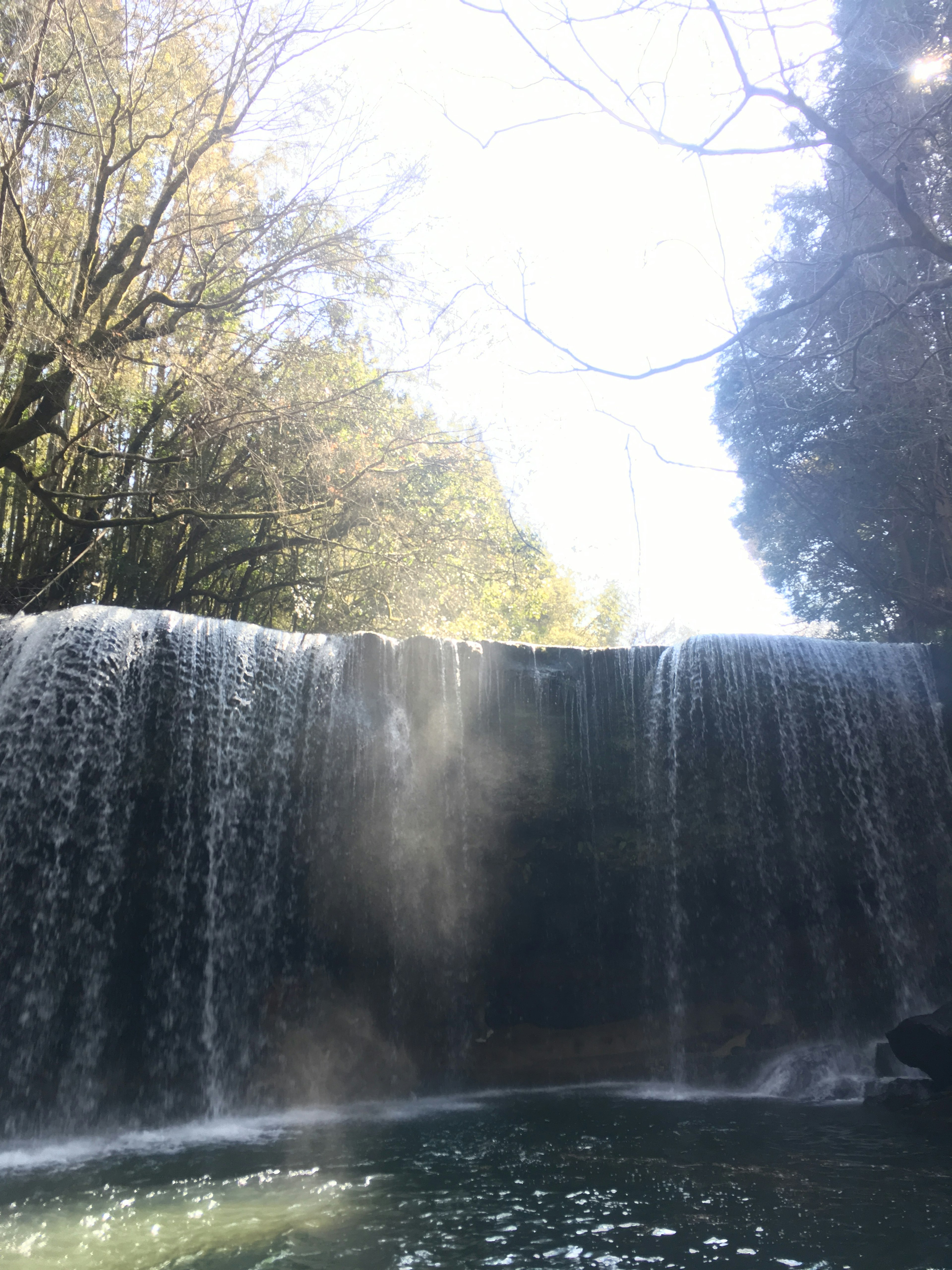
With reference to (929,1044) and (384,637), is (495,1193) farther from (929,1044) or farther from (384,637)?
(384,637)

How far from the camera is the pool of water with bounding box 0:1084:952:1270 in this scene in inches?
161

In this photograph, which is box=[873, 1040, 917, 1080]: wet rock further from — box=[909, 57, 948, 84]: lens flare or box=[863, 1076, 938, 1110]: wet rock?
box=[909, 57, 948, 84]: lens flare

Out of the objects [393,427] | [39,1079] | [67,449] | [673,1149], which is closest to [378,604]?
[393,427]

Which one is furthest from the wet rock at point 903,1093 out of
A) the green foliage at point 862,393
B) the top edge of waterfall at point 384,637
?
the green foliage at point 862,393

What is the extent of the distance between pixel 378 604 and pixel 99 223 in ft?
22.3

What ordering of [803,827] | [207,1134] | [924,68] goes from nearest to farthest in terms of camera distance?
[924,68], [207,1134], [803,827]

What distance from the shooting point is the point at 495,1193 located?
4.97m

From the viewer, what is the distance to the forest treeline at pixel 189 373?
359 inches

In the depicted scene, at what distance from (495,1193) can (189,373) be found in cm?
793

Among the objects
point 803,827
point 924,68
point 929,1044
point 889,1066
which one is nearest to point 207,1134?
point 929,1044

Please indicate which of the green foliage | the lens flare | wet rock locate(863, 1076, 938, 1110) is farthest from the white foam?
the lens flare

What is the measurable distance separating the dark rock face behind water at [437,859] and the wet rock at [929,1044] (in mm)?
1730

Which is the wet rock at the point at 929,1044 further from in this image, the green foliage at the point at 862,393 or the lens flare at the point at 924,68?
the lens flare at the point at 924,68

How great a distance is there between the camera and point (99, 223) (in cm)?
981
